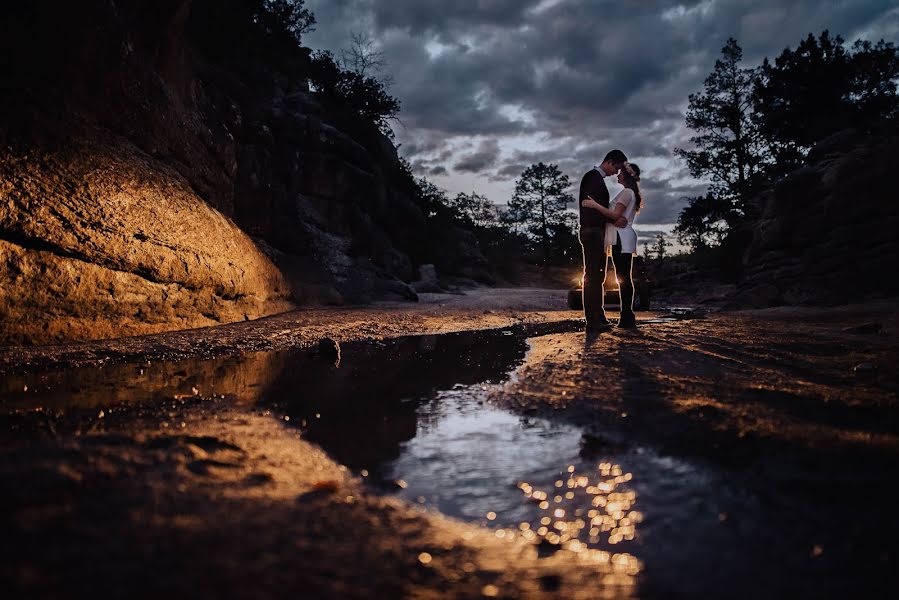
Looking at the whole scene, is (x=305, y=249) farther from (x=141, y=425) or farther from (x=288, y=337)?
(x=141, y=425)

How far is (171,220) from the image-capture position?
5.69 m

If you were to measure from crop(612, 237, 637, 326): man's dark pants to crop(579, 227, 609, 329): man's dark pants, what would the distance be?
20 centimetres

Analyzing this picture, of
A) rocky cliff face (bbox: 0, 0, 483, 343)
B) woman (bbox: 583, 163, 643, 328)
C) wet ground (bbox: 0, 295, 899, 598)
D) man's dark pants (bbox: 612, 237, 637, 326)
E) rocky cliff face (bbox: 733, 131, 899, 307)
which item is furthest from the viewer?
rocky cliff face (bbox: 733, 131, 899, 307)

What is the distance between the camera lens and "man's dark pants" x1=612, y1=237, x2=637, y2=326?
17.4 feet

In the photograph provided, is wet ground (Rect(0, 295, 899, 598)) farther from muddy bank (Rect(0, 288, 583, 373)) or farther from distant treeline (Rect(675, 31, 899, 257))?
distant treeline (Rect(675, 31, 899, 257))

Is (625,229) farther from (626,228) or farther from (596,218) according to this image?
(596,218)

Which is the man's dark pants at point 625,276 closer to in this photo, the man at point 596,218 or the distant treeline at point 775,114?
the man at point 596,218

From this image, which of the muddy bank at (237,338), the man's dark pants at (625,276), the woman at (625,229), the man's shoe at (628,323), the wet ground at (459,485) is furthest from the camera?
the man's shoe at (628,323)

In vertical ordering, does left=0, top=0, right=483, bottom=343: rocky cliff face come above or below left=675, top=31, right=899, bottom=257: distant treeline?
below

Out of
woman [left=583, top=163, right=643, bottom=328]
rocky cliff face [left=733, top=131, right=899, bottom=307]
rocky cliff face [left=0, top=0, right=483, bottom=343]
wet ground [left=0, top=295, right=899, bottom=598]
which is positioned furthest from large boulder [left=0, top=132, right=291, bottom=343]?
rocky cliff face [left=733, top=131, right=899, bottom=307]

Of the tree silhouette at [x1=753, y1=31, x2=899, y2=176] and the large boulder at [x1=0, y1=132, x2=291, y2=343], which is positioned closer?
the large boulder at [x1=0, y1=132, x2=291, y2=343]

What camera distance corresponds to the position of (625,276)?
5.39 meters

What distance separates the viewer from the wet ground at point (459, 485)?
0.89 metres

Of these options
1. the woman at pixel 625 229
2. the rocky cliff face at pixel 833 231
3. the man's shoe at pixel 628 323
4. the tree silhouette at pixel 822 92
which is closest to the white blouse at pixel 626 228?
the woman at pixel 625 229
